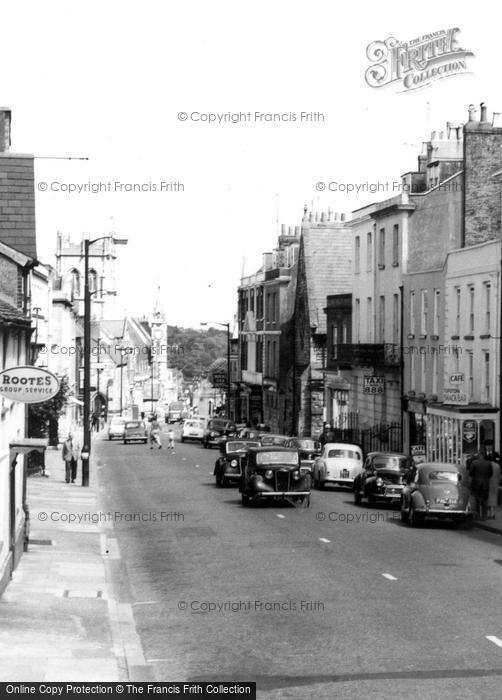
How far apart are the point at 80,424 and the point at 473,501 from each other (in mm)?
78593

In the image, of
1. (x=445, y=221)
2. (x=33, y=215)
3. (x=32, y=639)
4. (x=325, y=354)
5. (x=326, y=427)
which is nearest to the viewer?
(x=32, y=639)

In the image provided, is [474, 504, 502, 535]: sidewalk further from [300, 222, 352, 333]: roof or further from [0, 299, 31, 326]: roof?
[300, 222, 352, 333]: roof

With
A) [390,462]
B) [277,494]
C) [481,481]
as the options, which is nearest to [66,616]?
[481,481]

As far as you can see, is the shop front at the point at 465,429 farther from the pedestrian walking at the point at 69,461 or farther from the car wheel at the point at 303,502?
the pedestrian walking at the point at 69,461

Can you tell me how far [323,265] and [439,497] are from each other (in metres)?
53.6

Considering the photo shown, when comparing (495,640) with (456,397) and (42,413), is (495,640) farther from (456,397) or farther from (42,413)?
(42,413)

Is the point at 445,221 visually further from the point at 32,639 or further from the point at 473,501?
the point at 32,639

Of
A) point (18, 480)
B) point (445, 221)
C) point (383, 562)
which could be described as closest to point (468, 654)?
point (383, 562)

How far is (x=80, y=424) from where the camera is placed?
10900 cm

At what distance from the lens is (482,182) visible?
2210 inches

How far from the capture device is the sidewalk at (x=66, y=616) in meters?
15.2

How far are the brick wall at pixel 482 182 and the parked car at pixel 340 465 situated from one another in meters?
14.1

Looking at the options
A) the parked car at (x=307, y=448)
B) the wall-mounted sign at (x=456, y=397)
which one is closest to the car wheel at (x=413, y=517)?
the wall-mounted sign at (x=456, y=397)

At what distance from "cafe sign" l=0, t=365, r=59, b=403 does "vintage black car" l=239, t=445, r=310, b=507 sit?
61.7 feet
